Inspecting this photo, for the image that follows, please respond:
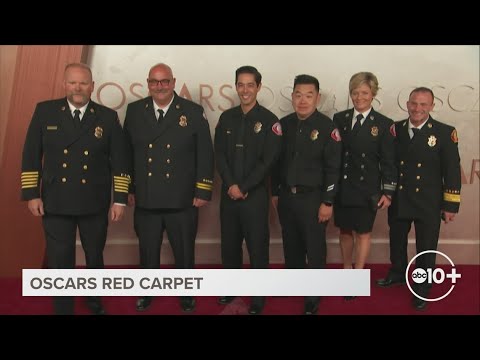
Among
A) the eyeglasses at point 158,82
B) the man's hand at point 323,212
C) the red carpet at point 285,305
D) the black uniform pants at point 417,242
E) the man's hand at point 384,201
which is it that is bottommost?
the red carpet at point 285,305

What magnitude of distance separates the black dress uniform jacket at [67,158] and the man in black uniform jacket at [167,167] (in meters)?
0.14

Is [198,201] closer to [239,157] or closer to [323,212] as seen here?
[239,157]

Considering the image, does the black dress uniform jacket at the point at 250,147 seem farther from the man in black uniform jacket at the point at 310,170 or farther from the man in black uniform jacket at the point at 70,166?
the man in black uniform jacket at the point at 70,166

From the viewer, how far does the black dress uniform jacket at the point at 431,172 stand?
7.52ft

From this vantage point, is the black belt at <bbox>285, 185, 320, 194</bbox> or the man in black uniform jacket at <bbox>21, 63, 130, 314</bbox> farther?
the black belt at <bbox>285, 185, 320, 194</bbox>

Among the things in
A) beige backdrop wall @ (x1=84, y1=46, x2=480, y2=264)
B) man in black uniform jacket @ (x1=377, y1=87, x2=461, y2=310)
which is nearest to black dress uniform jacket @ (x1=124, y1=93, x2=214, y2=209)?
beige backdrop wall @ (x1=84, y1=46, x2=480, y2=264)

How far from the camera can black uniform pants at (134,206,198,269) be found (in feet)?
7.41

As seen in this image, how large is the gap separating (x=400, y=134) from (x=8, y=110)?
2.16 m

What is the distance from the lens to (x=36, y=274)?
200 centimetres

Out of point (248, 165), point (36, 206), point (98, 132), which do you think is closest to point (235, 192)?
point (248, 165)

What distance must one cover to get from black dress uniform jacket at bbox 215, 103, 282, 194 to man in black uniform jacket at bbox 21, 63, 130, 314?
0.49 meters

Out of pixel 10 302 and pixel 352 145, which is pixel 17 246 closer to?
pixel 10 302

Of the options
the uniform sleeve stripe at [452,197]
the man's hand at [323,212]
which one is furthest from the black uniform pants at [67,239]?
the uniform sleeve stripe at [452,197]

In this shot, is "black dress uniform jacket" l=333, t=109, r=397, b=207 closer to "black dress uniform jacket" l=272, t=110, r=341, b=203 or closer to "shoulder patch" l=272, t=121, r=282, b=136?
"black dress uniform jacket" l=272, t=110, r=341, b=203
